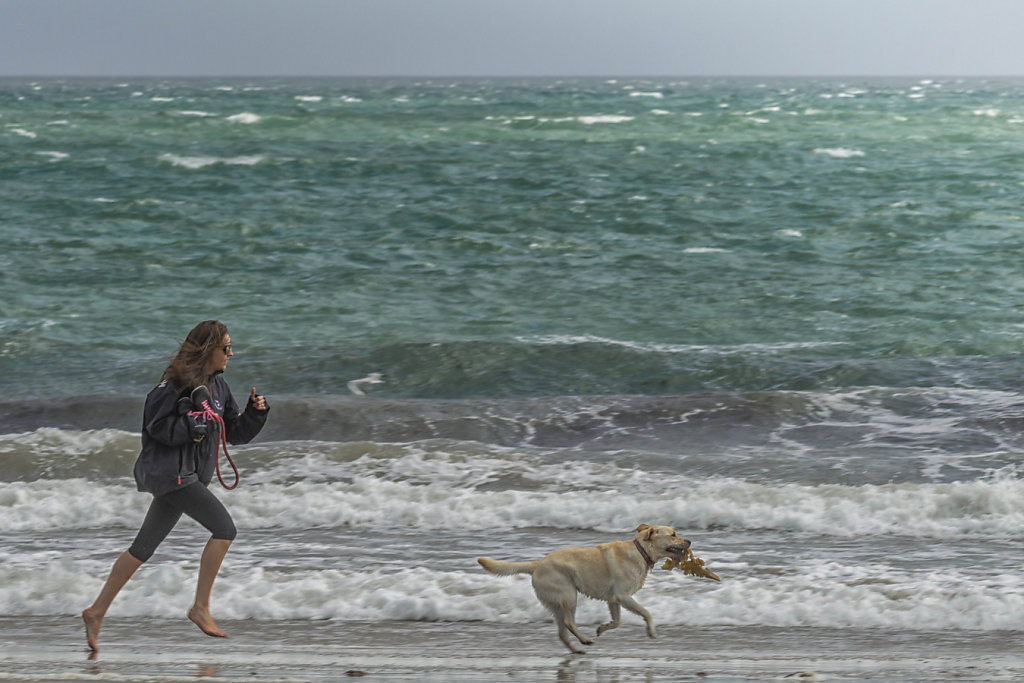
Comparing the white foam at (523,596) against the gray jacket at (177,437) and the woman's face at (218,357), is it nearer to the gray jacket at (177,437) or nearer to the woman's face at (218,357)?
the gray jacket at (177,437)

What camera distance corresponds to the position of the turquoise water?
45.7ft

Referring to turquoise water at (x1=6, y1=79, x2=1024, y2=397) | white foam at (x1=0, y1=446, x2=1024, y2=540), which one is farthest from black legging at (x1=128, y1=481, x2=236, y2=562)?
turquoise water at (x1=6, y1=79, x2=1024, y2=397)

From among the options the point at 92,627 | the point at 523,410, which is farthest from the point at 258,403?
the point at 523,410

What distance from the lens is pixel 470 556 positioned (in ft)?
24.0

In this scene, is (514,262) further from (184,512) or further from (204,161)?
(204,161)

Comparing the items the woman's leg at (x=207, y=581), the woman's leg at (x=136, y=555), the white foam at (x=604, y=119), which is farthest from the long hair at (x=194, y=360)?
the white foam at (x=604, y=119)

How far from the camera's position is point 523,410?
1172 cm

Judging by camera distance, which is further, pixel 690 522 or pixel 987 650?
pixel 690 522

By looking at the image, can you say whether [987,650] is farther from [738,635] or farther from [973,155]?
[973,155]

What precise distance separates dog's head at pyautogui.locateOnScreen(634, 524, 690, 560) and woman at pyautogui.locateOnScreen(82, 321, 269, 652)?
1741mm

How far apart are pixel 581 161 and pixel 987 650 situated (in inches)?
1157

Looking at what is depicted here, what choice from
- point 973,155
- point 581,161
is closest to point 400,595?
point 581,161

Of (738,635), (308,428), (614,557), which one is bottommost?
(308,428)

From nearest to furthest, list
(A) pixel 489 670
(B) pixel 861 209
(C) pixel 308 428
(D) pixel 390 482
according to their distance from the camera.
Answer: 1. (A) pixel 489 670
2. (D) pixel 390 482
3. (C) pixel 308 428
4. (B) pixel 861 209
